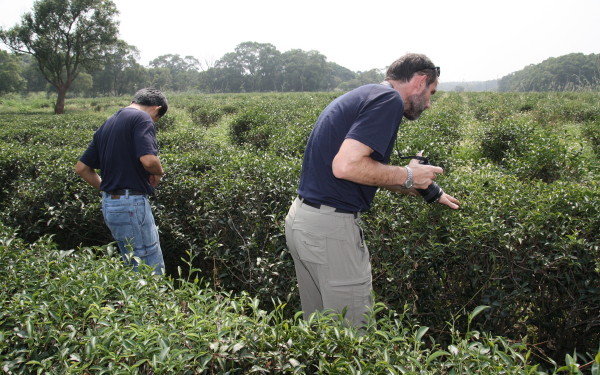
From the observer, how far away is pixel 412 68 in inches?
79.0

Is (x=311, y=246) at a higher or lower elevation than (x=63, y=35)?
lower

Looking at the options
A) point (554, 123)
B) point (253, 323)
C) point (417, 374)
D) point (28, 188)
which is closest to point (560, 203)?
point (417, 374)

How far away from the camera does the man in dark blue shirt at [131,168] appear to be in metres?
2.88

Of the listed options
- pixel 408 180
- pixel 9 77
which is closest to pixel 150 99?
pixel 408 180

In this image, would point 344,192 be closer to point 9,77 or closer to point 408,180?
point 408,180

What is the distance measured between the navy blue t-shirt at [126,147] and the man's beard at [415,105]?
1942mm

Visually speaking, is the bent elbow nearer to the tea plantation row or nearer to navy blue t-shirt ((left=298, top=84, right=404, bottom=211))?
navy blue t-shirt ((left=298, top=84, right=404, bottom=211))

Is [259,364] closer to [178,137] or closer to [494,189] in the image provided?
[494,189]

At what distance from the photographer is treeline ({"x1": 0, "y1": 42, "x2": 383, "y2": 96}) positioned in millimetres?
71812

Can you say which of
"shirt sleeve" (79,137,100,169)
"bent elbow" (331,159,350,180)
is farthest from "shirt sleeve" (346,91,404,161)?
"shirt sleeve" (79,137,100,169)

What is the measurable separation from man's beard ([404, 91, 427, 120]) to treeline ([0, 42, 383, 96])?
2662 inches

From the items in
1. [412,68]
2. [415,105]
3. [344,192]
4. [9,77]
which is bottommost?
[344,192]

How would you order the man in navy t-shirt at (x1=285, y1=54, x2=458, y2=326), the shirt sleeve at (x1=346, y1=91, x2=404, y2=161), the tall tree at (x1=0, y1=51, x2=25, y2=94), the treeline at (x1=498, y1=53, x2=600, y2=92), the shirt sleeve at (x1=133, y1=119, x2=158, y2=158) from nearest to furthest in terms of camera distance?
1. the shirt sleeve at (x1=346, y1=91, x2=404, y2=161)
2. the man in navy t-shirt at (x1=285, y1=54, x2=458, y2=326)
3. the shirt sleeve at (x1=133, y1=119, x2=158, y2=158)
4. the tall tree at (x1=0, y1=51, x2=25, y2=94)
5. the treeline at (x1=498, y1=53, x2=600, y2=92)

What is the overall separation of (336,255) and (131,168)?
186 centimetres
